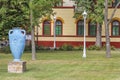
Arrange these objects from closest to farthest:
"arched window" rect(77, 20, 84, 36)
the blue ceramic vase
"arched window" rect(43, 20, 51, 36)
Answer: the blue ceramic vase, "arched window" rect(77, 20, 84, 36), "arched window" rect(43, 20, 51, 36)

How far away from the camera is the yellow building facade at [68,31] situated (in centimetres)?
5625

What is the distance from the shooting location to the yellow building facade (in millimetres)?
56250

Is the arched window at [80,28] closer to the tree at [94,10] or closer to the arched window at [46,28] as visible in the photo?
the arched window at [46,28]

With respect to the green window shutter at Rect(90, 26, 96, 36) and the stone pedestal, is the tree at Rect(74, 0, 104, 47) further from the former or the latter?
the stone pedestal

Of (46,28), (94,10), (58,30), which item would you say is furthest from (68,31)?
(94,10)

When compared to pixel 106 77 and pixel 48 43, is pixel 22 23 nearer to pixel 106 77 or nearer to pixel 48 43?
pixel 48 43

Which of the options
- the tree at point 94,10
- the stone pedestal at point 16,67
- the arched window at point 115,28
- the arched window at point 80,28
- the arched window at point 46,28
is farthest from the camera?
the arched window at point 46,28

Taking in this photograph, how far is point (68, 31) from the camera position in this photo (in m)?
56.8

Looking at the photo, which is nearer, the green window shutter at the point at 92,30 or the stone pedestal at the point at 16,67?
the stone pedestal at the point at 16,67

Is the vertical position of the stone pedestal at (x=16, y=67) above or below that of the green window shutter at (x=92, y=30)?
below

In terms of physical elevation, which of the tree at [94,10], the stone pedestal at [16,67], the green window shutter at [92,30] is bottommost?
the stone pedestal at [16,67]

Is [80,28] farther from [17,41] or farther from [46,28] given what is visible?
[17,41]

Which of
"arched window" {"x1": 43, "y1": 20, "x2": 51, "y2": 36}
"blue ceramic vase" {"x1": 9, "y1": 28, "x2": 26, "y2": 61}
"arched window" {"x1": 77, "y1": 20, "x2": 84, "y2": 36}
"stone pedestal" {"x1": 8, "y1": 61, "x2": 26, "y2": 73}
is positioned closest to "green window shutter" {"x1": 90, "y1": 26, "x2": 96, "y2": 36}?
"arched window" {"x1": 77, "y1": 20, "x2": 84, "y2": 36}

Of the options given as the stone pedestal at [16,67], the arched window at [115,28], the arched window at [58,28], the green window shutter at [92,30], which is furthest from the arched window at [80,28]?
the stone pedestal at [16,67]
